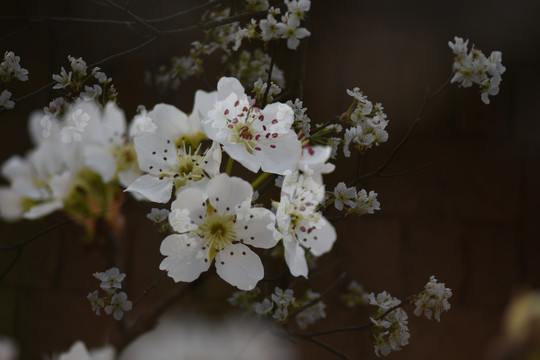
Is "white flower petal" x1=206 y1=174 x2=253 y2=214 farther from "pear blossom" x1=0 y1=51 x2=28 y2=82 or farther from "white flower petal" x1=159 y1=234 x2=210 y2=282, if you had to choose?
"pear blossom" x1=0 y1=51 x2=28 y2=82

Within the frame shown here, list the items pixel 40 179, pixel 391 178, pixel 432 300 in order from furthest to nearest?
pixel 391 178, pixel 432 300, pixel 40 179

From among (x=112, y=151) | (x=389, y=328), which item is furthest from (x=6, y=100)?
(x=389, y=328)

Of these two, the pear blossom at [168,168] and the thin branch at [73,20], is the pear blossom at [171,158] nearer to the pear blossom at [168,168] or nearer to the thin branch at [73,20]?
the pear blossom at [168,168]

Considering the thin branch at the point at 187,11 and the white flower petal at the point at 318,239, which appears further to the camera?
the thin branch at the point at 187,11

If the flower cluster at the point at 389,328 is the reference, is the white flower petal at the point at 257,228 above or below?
above

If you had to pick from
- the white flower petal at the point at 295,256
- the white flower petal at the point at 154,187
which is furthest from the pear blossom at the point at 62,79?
the white flower petal at the point at 295,256

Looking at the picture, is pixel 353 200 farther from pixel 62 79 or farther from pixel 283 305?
pixel 62 79

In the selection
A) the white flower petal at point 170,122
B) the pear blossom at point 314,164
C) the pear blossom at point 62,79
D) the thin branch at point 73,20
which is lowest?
the pear blossom at point 314,164
